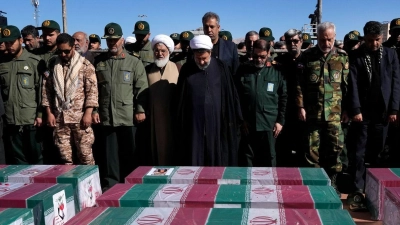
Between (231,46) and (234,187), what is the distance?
8.96ft

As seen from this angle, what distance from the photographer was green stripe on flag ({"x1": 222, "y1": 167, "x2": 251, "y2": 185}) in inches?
99.7

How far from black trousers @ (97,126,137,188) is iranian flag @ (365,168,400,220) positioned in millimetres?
2542

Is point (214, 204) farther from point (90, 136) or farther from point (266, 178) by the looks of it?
point (90, 136)

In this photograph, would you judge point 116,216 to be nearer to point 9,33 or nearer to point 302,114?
point 302,114

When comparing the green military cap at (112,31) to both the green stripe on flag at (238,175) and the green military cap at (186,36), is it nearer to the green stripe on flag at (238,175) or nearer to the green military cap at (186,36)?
the green military cap at (186,36)

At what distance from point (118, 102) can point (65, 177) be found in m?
1.95

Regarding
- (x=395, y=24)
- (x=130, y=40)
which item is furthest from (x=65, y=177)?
(x=130, y=40)

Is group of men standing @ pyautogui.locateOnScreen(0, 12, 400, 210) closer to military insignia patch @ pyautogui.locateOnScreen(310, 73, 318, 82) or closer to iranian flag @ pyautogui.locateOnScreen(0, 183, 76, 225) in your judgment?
military insignia patch @ pyautogui.locateOnScreen(310, 73, 318, 82)

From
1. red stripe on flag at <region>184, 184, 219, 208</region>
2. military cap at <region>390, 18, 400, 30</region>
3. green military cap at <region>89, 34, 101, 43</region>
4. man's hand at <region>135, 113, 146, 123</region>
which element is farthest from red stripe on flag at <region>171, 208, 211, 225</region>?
green military cap at <region>89, 34, 101, 43</region>

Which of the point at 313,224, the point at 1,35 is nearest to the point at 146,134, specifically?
the point at 1,35

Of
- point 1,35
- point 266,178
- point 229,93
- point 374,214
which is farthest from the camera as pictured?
point 1,35

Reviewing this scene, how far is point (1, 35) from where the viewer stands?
4539 mm

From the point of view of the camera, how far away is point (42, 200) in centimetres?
212

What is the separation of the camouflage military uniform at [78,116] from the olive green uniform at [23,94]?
347 mm
